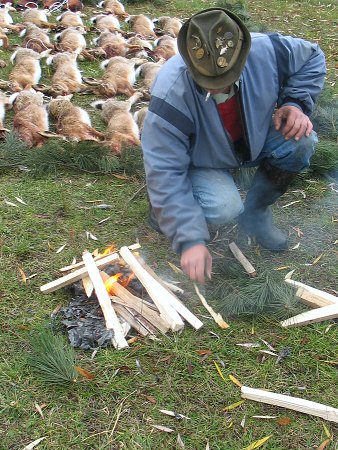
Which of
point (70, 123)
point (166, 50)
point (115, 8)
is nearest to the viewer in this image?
point (70, 123)

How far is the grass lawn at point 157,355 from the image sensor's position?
2.68 m

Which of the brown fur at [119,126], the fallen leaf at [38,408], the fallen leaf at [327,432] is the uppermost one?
the fallen leaf at [327,432]

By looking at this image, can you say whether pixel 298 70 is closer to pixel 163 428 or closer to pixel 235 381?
pixel 235 381

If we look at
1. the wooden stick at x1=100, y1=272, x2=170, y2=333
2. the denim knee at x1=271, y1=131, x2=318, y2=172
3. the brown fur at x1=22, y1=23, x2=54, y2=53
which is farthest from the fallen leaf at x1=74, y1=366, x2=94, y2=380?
the brown fur at x1=22, y1=23, x2=54, y2=53

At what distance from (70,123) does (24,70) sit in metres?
2.08

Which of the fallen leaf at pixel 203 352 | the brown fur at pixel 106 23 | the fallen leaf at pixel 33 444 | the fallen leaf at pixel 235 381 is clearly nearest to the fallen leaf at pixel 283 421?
the fallen leaf at pixel 235 381

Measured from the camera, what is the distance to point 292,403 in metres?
2.74

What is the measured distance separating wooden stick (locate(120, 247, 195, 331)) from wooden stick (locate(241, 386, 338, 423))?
0.52 metres

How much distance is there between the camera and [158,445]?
2629 millimetres

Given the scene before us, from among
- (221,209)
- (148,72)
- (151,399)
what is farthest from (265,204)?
(148,72)

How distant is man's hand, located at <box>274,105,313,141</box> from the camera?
346cm

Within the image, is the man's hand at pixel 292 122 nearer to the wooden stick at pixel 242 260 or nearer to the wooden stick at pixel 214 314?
the wooden stick at pixel 242 260

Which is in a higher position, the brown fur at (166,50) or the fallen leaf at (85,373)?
the fallen leaf at (85,373)

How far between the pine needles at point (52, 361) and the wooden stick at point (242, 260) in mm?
1276
